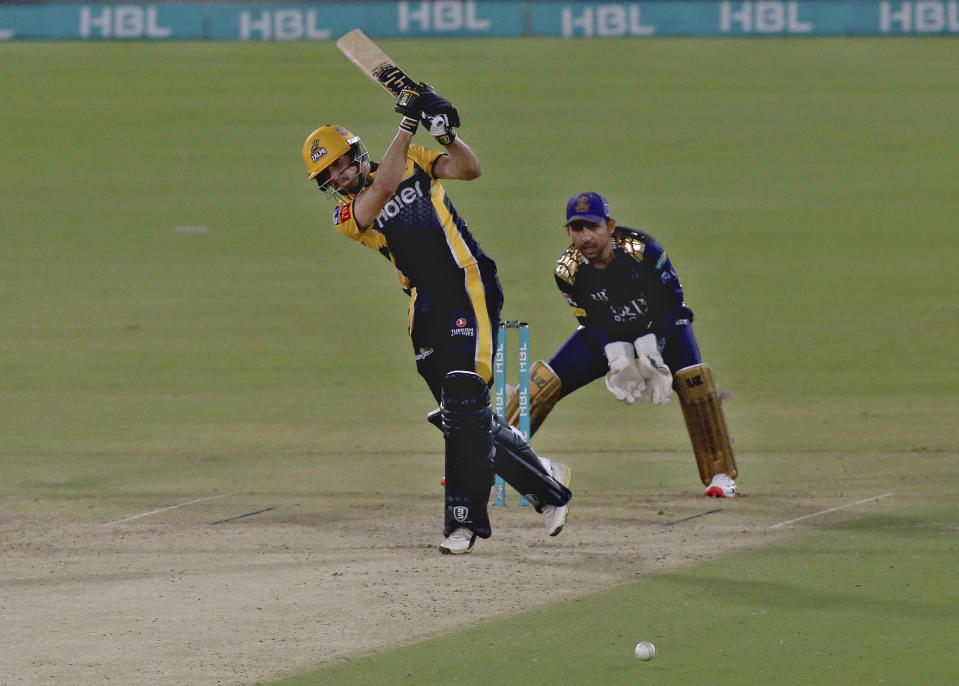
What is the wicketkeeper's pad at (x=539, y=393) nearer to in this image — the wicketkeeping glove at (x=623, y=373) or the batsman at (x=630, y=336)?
the batsman at (x=630, y=336)

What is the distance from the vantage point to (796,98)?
3131cm

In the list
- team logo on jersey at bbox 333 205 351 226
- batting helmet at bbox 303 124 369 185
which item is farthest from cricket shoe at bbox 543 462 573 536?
batting helmet at bbox 303 124 369 185

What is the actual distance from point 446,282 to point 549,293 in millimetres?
10241

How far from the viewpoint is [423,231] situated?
8.27 metres

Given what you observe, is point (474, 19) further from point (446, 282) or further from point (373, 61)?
point (446, 282)

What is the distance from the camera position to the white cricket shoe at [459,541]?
27.4 feet

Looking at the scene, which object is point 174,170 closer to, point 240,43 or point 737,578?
point 240,43

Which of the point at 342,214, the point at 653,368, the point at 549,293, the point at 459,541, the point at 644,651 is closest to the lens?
the point at 644,651

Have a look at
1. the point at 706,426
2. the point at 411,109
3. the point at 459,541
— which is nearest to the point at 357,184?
the point at 411,109

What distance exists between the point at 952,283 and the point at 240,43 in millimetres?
22907

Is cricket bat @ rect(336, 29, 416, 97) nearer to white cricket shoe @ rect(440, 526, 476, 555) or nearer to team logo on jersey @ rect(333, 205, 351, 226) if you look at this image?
team logo on jersey @ rect(333, 205, 351, 226)

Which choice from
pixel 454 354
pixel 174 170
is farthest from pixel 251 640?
pixel 174 170

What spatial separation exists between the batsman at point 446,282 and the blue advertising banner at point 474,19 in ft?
94.8

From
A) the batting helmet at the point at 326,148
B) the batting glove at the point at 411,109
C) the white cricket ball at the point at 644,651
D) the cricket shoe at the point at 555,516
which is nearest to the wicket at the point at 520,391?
the cricket shoe at the point at 555,516
